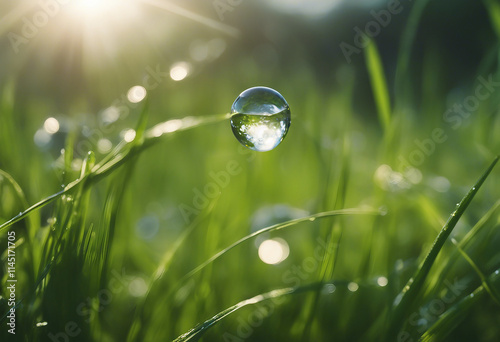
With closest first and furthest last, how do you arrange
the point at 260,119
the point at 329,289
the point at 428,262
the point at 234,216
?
1. the point at 428,262
2. the point at 260,119
3. the point at 329,289
4. the point at 234,216

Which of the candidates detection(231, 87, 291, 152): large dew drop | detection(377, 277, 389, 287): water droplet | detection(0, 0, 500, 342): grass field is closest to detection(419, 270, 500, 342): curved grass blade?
detection(0, 0, 500, 342): grass field

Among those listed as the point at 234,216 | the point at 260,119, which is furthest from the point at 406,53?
the point at 234,216

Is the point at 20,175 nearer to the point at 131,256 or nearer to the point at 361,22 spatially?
the point at 131,256

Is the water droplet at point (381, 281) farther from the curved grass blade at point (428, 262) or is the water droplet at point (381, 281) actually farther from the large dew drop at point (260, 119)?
the large dew drop at point (260, 119)

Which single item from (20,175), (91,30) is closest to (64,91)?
(91,30)

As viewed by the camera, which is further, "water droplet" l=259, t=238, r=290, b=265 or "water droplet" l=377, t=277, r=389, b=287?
"water droplet" l=259, t=238, r=290, b=265

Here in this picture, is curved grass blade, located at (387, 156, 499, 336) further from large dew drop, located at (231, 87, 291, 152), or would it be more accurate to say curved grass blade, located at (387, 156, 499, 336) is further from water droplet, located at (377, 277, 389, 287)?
large dew drop, located at (231, 87, 291, 152)

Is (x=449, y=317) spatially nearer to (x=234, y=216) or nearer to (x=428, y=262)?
(x=428, y=262)
